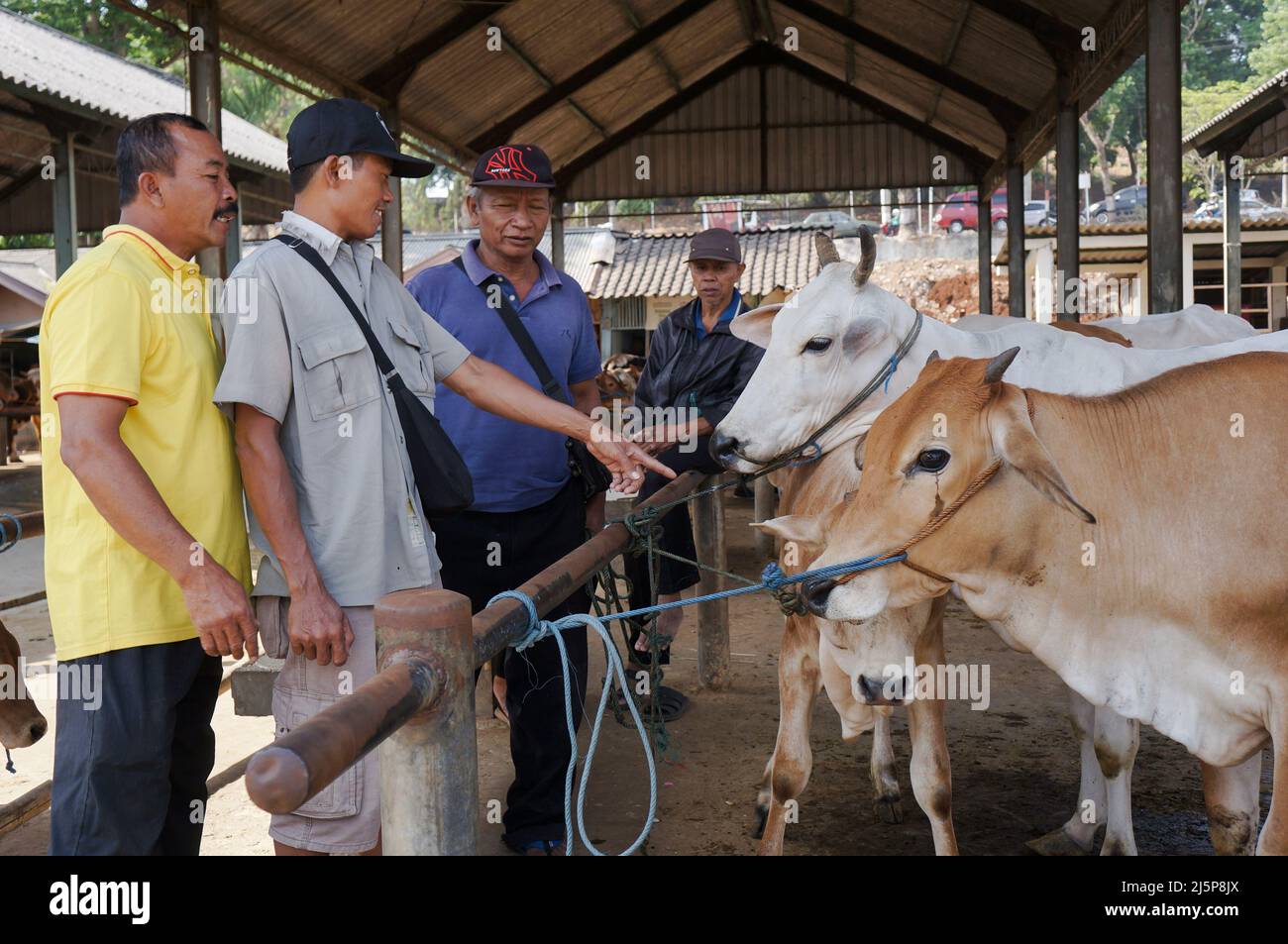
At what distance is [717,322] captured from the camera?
16.1 ft

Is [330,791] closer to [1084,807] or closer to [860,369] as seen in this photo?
[860,369]

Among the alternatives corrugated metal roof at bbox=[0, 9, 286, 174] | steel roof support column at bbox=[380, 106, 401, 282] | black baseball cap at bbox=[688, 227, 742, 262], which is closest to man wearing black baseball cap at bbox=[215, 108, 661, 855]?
black baseball cap at bbox=[688, 227, 742, 262]

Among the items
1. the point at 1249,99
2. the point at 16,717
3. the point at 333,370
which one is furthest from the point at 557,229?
the point at 333,370

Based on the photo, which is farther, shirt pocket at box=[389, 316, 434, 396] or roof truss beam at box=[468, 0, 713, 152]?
roof truss beam at box=[468, 0, 713, 152]

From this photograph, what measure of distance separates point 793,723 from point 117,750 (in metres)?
1.78

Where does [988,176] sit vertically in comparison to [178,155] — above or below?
above

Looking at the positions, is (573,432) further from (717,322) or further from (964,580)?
(717,322)

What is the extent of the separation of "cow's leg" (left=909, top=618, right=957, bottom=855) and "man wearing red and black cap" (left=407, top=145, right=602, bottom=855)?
95 centimetres

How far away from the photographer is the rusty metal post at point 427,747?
1.66m

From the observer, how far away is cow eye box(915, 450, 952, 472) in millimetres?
2303

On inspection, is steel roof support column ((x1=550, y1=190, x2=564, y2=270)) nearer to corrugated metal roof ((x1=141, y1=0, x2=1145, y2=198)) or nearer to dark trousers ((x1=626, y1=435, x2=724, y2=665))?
corrugated metal roof ((x1=141, y1=0, x2=1145, y2=198))

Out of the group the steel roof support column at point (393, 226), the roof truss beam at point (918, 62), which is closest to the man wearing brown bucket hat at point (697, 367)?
the steel roof support column at point (393, 226)

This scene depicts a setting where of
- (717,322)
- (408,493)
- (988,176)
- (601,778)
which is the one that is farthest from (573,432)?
(988,176)

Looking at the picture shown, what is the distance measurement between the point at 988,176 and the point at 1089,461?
1252 cm
